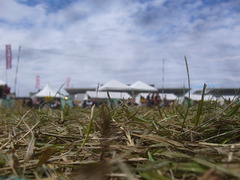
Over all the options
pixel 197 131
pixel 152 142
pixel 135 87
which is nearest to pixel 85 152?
pixel 152 142

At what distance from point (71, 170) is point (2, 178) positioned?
5.9 inches

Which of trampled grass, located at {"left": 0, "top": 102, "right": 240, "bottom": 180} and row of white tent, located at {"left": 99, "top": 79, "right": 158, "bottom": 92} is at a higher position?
row of white tent, located at {"left": 99, "top": 79, "right": 158, "bottom": 92}

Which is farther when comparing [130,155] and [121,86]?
[121,86]

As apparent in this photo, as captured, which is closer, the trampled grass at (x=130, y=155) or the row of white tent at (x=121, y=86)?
the trampled grass at (x=130, y=155)

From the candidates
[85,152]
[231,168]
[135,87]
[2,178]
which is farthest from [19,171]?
[135,87]

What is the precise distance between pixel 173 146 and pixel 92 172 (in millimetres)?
295

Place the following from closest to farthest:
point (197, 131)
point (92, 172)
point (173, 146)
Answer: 1. point (92, 172)
2. point (173, 146)
3. point (197, 131)

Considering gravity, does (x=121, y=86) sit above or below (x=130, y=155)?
above

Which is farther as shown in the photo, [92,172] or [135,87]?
[135,87]

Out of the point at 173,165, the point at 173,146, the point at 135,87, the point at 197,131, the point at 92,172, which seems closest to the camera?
the point at 92,172

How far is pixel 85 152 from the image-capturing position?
581 mm

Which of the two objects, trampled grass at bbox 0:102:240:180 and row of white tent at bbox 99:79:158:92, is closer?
trampled grass at bbox 0:102:240:180

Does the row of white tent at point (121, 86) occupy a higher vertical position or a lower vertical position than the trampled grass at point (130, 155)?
higher

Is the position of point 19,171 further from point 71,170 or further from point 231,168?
point 231,168
